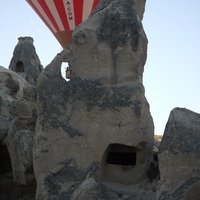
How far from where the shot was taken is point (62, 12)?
9.36m

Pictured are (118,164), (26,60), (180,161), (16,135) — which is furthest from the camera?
(26,60)

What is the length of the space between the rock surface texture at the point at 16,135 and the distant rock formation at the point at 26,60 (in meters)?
6.47

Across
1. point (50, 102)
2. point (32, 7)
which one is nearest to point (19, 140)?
point (50, 102)

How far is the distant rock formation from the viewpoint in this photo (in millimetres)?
11469

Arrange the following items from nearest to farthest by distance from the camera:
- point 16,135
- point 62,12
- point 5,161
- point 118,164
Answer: point 118,164, point 16,135, point 5,161, point 62,12

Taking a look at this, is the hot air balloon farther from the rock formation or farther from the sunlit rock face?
the sunlit rock face

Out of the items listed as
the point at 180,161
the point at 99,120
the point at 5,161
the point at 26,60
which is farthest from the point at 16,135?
the point at 26,60

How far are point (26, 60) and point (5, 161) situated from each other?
23.4 ft

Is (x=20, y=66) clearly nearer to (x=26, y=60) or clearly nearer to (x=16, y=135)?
(x=26, y=60)

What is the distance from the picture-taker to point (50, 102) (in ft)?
12.7

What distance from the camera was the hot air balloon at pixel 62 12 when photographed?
30.0 ft

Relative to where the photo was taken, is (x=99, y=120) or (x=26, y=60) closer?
(x=99, y=120)

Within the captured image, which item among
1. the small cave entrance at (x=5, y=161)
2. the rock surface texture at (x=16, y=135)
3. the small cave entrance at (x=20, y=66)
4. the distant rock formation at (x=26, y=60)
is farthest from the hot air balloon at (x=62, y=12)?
the small cave entrance at (x=5, y=161)

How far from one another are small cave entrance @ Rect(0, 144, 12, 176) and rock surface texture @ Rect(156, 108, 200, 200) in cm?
184
